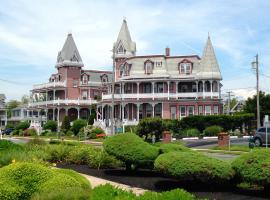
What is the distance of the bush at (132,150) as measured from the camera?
51.2ft

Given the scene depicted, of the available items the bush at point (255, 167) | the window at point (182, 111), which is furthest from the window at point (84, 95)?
the bush at point (255, 167)

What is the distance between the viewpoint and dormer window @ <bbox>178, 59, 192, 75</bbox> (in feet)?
206

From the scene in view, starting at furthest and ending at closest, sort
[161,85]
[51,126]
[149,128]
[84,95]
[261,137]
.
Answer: [84,95] < [51,126] < [161,85] < [149,128] < [261,137]

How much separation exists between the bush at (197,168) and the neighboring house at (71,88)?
63.3m

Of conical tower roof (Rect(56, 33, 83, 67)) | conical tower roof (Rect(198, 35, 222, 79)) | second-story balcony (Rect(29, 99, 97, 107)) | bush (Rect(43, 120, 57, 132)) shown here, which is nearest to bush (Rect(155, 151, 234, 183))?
conical tower roof (Rect(198, 35, 222, 79))

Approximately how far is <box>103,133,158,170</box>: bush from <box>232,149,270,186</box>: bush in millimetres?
3900

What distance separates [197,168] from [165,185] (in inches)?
79.2

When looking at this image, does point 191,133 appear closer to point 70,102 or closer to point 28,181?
point 70,102

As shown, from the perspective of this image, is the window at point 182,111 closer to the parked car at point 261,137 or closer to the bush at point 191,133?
the bush at point 191,133

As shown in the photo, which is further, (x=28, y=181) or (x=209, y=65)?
(x=209, y=65)

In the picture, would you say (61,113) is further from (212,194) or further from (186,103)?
(212,194)

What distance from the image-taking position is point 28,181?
28.1 feet

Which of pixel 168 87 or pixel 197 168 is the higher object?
pixel 168 87

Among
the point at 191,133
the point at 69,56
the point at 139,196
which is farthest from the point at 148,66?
the point at 139,196
